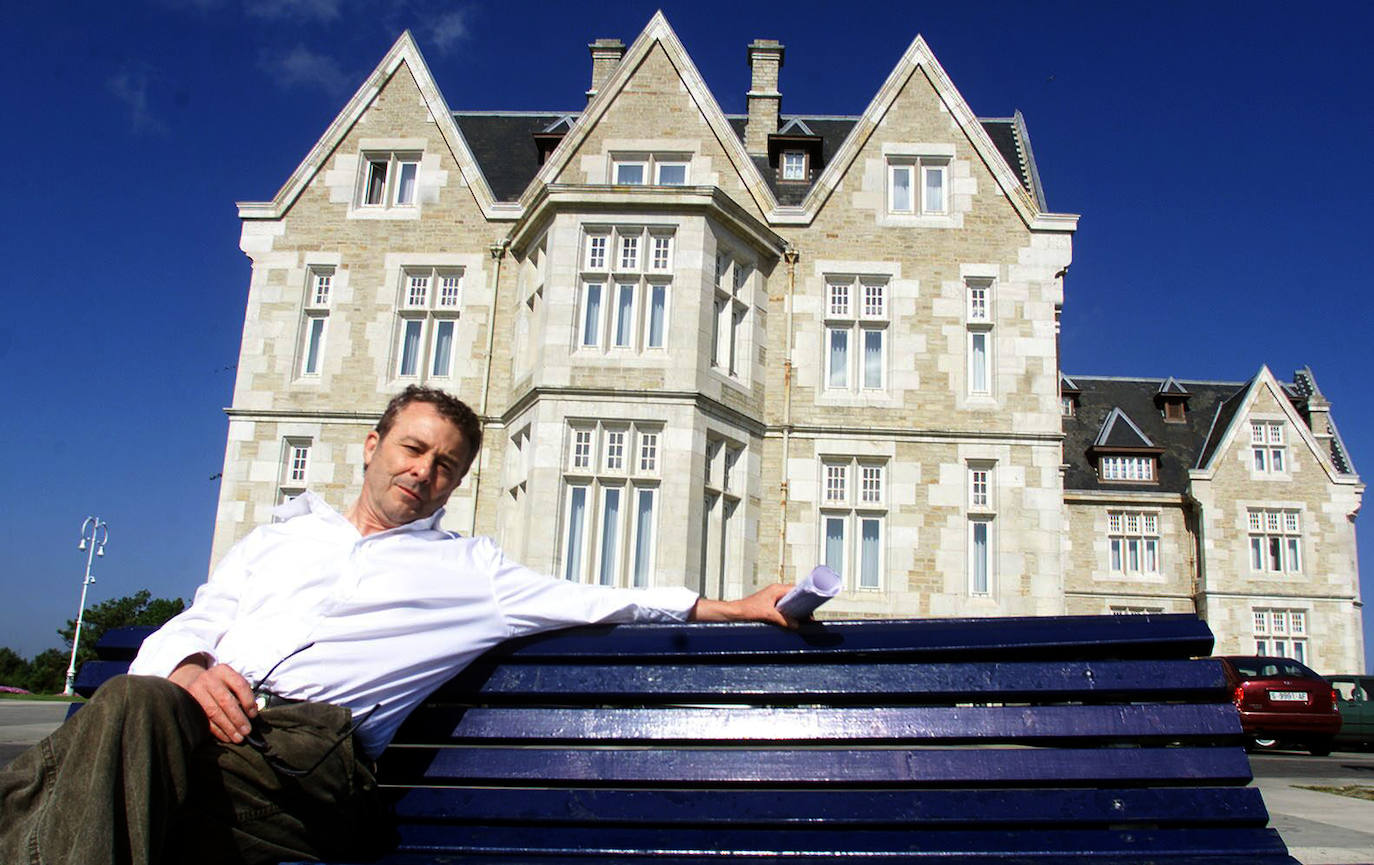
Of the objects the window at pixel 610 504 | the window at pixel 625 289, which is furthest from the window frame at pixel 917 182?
the window at pixel 610 504

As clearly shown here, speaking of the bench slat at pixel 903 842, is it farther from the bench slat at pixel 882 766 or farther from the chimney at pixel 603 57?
the chimney at pixel 603 57

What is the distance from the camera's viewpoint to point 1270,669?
1720 cm

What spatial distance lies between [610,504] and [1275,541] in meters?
26.7

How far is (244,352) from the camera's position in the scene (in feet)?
56.0

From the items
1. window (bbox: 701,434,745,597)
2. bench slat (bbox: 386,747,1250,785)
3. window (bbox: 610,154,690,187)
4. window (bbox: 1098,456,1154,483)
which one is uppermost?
window (bbox: 610,154,690,187)

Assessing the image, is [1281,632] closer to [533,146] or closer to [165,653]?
[533,146]

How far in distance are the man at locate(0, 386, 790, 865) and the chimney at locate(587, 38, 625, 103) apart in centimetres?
1994

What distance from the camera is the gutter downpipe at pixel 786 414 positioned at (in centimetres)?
1602

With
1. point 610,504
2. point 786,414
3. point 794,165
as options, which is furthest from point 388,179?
point 786,414

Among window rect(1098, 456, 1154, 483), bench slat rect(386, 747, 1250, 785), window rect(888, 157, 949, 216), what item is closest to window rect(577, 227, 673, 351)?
window rect(888, 157, 949, 216)

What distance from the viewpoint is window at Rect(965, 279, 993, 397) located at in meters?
16.8

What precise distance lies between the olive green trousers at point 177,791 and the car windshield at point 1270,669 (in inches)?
709

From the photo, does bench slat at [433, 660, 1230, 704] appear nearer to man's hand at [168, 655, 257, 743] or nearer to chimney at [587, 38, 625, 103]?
man's hand at [168, 655, 257, 743]

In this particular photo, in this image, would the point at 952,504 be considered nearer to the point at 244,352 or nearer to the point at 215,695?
the point at 244,352
